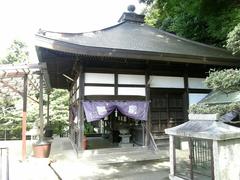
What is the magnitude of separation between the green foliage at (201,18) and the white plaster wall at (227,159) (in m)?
9.32

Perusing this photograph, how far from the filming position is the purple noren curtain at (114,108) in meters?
9.23

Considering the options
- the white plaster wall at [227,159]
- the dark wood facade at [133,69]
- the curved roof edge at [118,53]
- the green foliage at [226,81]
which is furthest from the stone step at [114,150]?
the white plaster wall at [227,159]

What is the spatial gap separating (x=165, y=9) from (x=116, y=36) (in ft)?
26.9

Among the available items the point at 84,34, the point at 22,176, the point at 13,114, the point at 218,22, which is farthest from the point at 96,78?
the point at 13,114

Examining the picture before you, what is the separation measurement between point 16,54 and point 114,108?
2382 centimetres

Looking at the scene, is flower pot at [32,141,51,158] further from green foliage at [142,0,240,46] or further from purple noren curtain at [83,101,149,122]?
green foliage at [142,0,240,46]

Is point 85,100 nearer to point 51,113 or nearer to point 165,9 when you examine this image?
point 165,9

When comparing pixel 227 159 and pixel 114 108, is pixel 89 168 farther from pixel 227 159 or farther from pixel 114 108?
pixel 227 159

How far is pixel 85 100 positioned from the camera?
9.38 meters

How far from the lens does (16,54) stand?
95.7ft

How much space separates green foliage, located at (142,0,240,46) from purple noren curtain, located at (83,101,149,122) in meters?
7.13

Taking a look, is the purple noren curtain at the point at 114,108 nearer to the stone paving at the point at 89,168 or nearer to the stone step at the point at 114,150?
the stone step at the point at 114,150

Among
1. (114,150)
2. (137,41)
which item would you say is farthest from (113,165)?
(137,41)

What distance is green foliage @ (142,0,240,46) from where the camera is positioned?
13609mm
